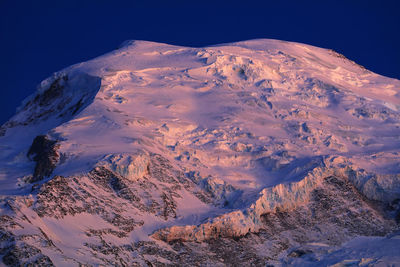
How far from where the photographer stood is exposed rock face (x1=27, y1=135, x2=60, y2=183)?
45.1m

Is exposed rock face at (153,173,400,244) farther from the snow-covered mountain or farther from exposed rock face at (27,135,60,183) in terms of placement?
exposed rock face at (27,135,60,183)

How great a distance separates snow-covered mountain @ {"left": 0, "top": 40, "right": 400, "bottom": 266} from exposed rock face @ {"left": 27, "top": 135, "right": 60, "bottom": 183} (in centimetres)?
14

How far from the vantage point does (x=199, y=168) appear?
155 feet

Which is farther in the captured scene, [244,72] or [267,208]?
[244,72]

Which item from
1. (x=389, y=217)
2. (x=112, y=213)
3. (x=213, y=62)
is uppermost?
(x=213, y=62)

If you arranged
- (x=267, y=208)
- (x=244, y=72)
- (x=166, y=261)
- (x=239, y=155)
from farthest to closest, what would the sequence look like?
1. (x=244, y=72)
2. (x=239, y=155)
3. (x=267, y=208)
4. (x=166, y=261)

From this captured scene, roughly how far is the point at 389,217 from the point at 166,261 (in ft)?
59.1

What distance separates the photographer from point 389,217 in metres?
45.6

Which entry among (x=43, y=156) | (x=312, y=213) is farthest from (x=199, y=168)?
(x=43, y=156)

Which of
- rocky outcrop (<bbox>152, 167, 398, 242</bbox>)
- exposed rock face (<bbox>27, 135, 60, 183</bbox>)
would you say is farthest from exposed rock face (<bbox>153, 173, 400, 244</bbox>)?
exposed rock face (<bbox>27, 135, 60, 183</bbox>)

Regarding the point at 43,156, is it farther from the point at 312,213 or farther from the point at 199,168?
the point at 312,213

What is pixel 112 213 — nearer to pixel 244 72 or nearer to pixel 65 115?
pixel 65 115

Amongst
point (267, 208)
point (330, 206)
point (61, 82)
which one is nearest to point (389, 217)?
point (330, 206)

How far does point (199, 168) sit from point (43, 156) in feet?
39.2
